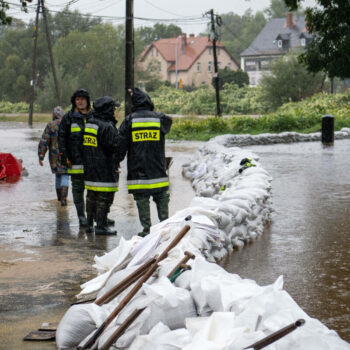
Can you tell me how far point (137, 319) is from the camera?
14.0 ft

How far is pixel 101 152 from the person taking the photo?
8141mm

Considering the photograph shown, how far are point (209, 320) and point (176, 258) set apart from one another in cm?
142

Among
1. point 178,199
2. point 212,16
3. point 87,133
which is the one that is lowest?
point 178,199

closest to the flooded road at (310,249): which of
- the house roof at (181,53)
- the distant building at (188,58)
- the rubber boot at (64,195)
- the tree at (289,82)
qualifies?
the rubber boot at (64,195)

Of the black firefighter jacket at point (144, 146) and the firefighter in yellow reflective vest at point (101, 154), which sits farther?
the firefighter in yellow reflective vest at point (101, 154)

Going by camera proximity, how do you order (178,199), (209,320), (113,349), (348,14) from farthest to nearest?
1. (348,14)
2. (178,199)
3. (113,349)
4. (209,320)

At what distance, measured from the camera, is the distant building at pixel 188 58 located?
94.7 metres

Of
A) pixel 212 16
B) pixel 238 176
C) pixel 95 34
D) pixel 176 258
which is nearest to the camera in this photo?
pixel 176 258

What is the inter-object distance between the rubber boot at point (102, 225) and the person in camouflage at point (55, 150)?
6.73 feet

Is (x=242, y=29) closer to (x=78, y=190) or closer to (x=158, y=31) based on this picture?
(x=158, y=31)

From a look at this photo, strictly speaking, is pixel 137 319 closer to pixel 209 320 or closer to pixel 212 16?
pixel 209 320

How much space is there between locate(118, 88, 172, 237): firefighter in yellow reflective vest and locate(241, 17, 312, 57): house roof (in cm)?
9271

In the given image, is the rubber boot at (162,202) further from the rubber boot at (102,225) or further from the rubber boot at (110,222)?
the rubber boot at (110,222)

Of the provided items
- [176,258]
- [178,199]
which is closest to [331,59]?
[178,199]
